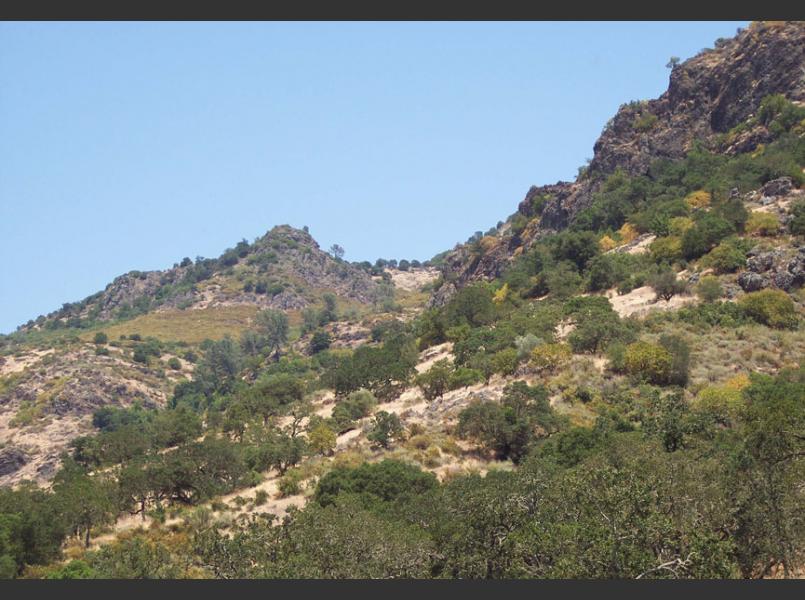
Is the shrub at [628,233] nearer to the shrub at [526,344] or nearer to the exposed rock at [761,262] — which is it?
the exposed rock at [761,262]

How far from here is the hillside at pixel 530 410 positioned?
31.2 metres

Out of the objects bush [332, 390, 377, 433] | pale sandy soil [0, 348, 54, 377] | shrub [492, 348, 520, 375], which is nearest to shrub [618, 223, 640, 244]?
shrub [492, 348, 520, 375]

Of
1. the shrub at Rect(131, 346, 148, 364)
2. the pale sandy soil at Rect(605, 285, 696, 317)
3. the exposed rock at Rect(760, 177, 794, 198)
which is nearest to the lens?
the pale sandy soil at Rect(605, 285, 696, 317)

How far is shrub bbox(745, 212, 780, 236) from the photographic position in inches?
2918

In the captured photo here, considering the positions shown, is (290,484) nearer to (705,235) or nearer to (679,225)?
(705,235)

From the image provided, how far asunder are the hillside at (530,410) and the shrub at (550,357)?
131mm

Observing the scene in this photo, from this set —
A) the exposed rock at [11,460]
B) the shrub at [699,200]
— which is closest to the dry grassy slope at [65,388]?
the exposed rock at [11,460]

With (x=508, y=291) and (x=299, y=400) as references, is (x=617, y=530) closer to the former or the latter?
(x=299, y=400)

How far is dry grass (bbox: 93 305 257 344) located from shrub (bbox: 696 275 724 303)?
102 metres

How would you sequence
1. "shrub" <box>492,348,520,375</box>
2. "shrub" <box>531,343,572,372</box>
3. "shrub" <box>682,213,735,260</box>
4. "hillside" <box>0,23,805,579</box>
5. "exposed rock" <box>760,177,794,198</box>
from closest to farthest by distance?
1. "hillside" <box>0,23,805,579</box>
2. "shrub" <box>531,343,572,372</box>
3. "shrub" <box>492,348,520,375</box>
4. "shrub" <box>682,213,735,260</box>
5. "exposed rock" <box>760,177,794,198</box>

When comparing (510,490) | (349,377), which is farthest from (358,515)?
(349,377)

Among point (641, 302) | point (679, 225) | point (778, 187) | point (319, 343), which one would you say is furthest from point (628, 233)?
point (319, 343)

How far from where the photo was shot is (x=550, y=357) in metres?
61.5

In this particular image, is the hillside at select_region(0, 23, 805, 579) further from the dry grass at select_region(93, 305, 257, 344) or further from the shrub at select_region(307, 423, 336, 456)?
the dry grass at select_region(93, 305, 257, 344)
